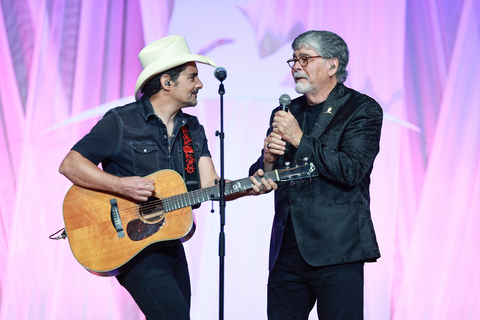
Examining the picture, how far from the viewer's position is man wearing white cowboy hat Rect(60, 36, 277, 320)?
2279mm

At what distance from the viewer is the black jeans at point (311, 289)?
88.9 inches

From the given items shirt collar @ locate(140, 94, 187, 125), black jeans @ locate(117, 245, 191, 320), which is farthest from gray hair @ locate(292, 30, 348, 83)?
black jeans @ locate(117, 245, 191, 320)

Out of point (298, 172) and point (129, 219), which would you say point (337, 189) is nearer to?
point (298, 172)

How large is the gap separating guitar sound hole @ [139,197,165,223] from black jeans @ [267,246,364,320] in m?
0.72

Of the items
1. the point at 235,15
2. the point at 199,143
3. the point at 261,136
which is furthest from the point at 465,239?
the point at 235,15

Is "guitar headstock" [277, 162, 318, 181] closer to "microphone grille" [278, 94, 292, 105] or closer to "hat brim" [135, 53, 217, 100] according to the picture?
"microphone grille" [278, 94, 292, 105]

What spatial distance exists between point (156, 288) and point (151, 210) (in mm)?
441

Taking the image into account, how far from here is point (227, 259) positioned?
3.89m

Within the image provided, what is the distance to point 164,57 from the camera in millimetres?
2711

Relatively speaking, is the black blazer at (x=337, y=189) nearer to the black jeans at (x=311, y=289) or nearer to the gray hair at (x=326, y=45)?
the black jeans at (x=311, y=289)

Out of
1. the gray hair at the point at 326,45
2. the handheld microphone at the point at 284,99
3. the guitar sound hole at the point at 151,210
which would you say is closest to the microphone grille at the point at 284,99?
the handheld microphone at the point at 284,99

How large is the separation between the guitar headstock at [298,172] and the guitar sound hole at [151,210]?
0.68 meters

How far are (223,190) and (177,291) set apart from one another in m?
0.57

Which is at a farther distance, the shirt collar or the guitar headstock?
the shirt collar
